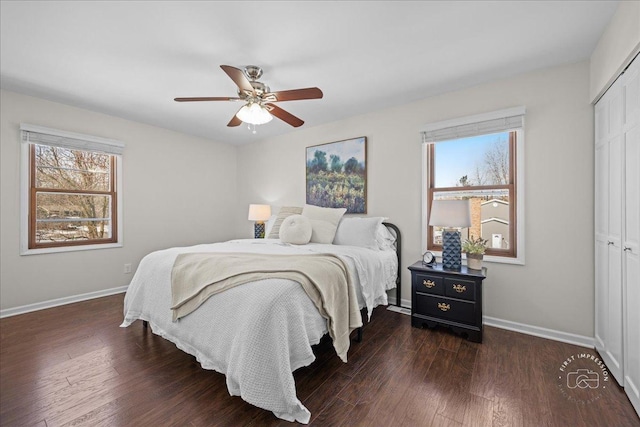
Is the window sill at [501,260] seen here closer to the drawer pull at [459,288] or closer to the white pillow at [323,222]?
the drawer pull at [459,288]

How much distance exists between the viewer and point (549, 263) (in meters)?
2.52

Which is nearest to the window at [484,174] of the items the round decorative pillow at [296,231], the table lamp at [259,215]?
the round decorative pillow at [296,231]

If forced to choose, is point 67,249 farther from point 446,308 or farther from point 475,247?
point 475,247

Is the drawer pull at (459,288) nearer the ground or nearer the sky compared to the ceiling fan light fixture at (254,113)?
nearer the ground

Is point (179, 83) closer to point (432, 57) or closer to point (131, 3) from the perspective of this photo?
point (131, 3)

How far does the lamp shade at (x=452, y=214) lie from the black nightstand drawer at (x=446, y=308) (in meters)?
0.71

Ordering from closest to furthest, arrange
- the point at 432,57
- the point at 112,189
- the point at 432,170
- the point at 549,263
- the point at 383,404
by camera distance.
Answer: the point at 383,404 < the point at 432,57 < the point at 549,263 < the point at 432,170 < the point at 112,189

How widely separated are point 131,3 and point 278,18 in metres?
0.93

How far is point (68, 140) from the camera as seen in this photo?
3361 mm

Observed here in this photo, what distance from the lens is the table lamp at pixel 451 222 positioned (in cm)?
256

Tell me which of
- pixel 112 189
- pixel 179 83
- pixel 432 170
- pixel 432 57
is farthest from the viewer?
pixel 112 189

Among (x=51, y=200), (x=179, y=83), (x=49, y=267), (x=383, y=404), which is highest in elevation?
(x=179, y=83)

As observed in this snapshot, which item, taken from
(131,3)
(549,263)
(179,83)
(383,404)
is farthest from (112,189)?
(549,263)

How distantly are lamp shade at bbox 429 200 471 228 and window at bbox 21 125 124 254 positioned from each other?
4.13m
